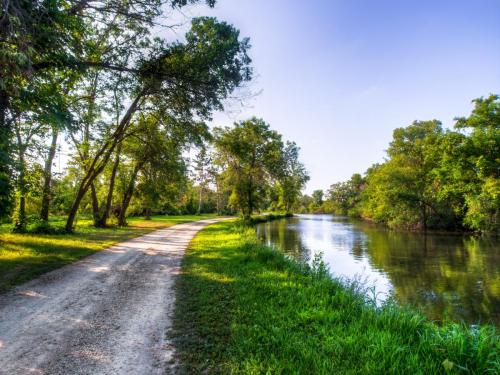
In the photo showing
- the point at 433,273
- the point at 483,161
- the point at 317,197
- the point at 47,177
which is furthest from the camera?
the point at 317,197

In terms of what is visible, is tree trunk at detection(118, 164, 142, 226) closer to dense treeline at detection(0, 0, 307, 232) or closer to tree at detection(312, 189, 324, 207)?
dense treeline at detection(0, 0, 307, 232)

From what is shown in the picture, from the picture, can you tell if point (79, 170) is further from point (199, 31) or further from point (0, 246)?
point (199, 31)

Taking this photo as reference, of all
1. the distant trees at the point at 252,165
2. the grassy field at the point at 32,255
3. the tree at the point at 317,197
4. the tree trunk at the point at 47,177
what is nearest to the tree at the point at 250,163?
the distant trees at the point at 252,165

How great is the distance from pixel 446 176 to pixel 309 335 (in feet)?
101

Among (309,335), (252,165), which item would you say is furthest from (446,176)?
(309,335)

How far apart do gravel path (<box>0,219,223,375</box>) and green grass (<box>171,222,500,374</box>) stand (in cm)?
46

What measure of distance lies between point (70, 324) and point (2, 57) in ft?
19.5

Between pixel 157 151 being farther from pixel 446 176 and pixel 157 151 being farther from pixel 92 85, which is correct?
pixel 446 176

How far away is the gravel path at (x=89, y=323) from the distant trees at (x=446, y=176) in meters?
26.9

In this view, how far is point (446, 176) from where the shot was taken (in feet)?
92.6

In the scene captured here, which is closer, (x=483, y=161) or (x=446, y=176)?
(x=483, y=161)

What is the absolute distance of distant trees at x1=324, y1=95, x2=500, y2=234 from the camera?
2416cm

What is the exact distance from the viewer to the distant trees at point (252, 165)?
35.9m

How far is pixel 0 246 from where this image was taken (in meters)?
11.2
